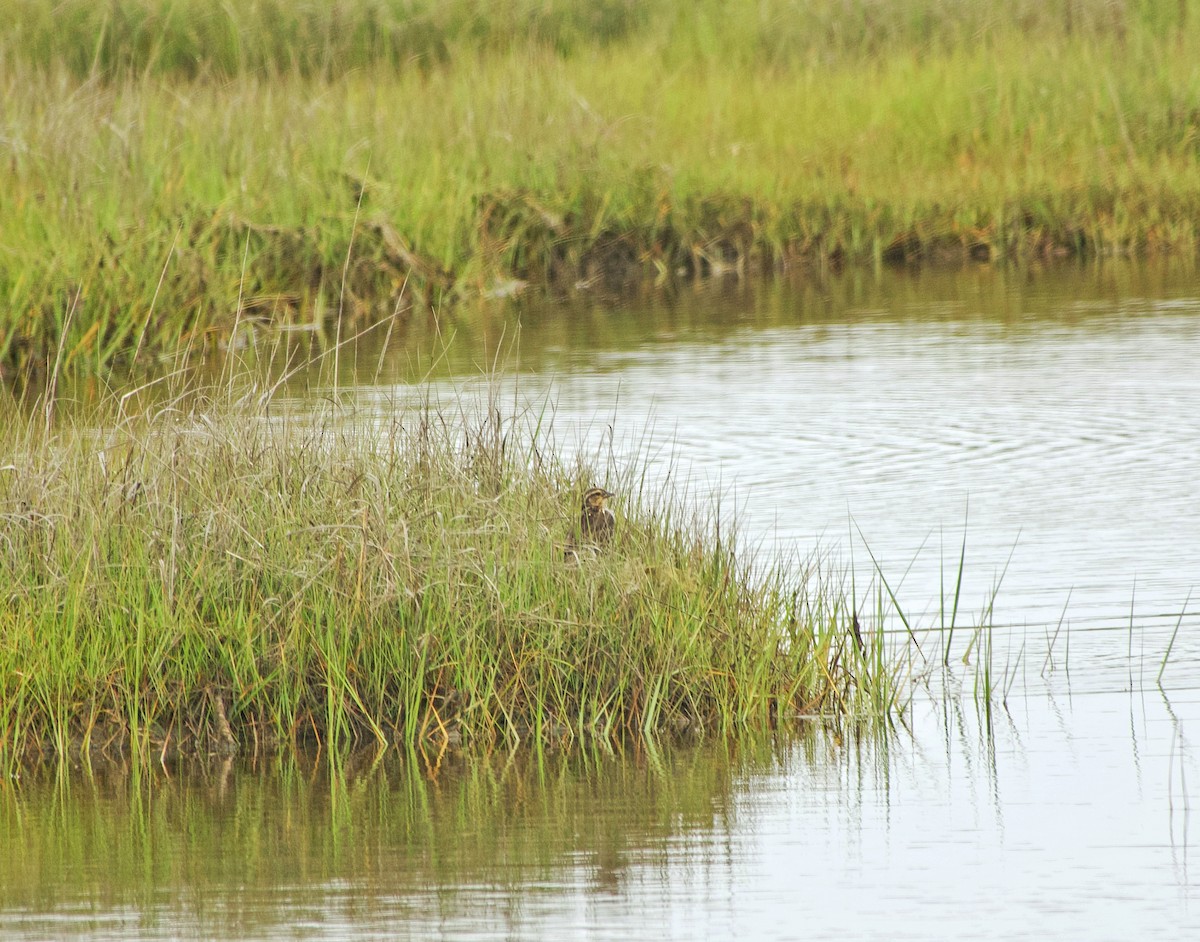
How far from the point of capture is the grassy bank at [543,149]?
12.3 m

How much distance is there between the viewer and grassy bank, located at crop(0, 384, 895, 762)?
16.6 ft

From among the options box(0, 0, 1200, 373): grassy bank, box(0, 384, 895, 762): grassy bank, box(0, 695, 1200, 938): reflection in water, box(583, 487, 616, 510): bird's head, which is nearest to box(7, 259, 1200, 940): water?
box(0, 695, 1200, 938): reflection in water

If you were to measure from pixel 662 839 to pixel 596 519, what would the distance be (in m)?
1.43

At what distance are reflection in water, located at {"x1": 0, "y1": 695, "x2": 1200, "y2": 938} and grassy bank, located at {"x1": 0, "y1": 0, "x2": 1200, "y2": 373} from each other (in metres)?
6.15

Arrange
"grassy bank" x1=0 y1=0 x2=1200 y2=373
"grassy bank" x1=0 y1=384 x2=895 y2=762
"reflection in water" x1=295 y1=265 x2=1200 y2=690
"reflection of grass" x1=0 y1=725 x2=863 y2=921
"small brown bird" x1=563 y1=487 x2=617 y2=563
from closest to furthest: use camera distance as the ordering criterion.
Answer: "reflection of grass" x1=0 y1=725 x2=863 y2=921 → "grassy bank" x1=0 y1=384 x2=895 y2=762 → "small brown bird" x1=563 y1=487 x2=617 y2=563 → "reflection in water" x1=295 y1=265 x2=1200 y2=690 → "grassy bank" x1=0 y1=0 x2=1200 y2=373

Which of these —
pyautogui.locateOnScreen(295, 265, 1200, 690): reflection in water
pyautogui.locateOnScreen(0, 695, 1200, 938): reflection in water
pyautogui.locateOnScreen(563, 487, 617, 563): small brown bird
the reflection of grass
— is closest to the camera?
pyautogui.locateOnScreen(0, 695, 1200, 938): reflection in water

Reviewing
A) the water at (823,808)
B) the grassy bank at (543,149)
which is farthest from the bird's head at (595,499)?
the grassy bank at (543,149)

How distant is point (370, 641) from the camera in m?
5.11

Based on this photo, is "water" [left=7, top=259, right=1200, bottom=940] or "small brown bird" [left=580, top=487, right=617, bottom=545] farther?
"small brown bird" [left=580, top=487, right=617, bottom=545]

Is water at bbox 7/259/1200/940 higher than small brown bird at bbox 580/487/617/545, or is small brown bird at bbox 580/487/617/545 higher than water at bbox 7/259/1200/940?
small brown bird at bbox 580/487/617/545

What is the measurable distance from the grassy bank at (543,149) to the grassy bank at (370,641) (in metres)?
5.50

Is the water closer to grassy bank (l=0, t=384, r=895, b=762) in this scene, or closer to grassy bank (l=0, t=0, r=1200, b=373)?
grassy bank (l=0, t=384, r=895, b=762)

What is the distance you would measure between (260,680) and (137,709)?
0.30 m

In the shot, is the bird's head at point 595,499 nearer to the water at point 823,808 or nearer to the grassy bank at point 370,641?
the grassy bank at point 370,641
